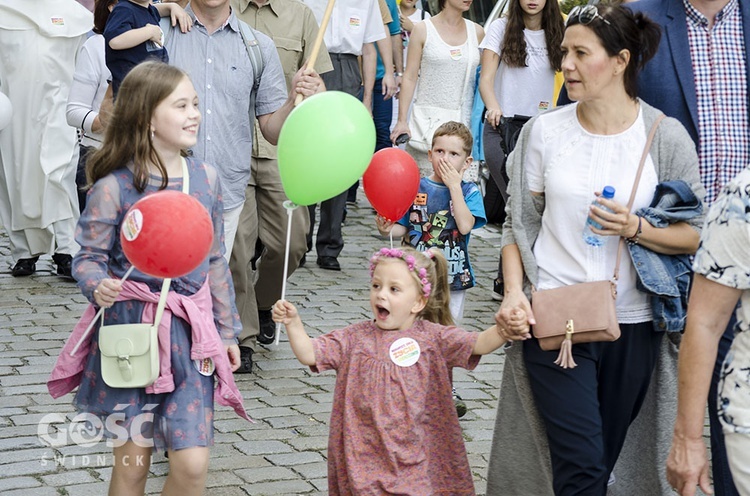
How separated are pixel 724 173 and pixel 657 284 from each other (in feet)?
2.36

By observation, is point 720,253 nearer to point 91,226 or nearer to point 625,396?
point 625,396

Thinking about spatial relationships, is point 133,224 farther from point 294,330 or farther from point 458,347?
point 458,347

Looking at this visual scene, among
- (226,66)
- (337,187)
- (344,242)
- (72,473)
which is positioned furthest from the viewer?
(344,242)

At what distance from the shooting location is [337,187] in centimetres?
453

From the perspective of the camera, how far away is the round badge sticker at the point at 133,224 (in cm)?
384

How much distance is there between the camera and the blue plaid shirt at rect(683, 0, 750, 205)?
15.2 ft

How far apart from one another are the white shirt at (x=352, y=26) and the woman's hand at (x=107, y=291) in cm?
609

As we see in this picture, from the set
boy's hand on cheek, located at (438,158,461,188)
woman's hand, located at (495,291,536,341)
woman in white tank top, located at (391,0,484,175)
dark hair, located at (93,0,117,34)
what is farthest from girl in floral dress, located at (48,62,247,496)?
woman in white tank top, located at (391,0,484,175)

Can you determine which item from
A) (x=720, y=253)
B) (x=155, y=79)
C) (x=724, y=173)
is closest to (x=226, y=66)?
(x=155, y=79)

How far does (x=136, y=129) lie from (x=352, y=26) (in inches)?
233

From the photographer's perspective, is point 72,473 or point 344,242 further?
point 344,242

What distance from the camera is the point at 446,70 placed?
27.8ft

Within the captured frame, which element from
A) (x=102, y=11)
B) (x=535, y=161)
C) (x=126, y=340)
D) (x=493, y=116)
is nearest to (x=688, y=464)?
(x=535, y=161)

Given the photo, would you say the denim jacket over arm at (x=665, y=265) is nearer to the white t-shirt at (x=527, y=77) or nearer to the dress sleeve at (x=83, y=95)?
the dress sleeve at (x=83, y=95)
